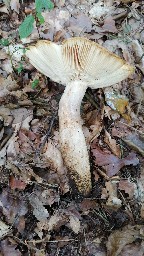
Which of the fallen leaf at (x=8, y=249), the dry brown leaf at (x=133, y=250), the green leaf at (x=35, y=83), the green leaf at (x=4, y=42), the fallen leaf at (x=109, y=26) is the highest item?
the fallen leaf at (x=109, y=26)

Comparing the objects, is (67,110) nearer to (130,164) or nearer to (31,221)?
(130,164)

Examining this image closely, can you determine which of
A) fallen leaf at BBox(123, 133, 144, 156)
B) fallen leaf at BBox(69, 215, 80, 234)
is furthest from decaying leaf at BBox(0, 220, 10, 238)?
fallen leaf at BBox(123, 133, 144, 156)

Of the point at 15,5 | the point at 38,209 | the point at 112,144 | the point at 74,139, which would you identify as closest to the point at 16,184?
the point at 38,209

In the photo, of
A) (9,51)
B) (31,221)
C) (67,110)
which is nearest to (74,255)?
(31,221)

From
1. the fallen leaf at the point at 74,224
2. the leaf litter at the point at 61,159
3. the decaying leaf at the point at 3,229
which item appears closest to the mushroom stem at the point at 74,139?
the leaf litter at the point at 61,159

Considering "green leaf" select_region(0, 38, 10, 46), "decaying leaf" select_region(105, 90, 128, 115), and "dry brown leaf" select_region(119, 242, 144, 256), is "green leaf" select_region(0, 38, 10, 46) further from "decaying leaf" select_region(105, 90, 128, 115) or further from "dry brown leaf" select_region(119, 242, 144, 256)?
"dry brown leaf" select_region(119, 242, 144, 256)

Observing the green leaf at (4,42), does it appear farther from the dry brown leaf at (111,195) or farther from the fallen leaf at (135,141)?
the dry brown leaf at (111,195)
